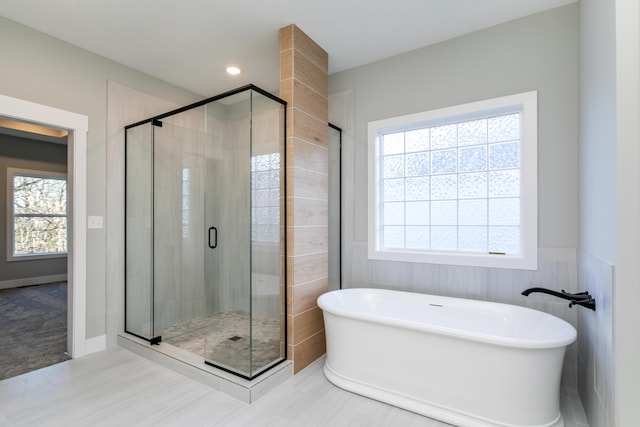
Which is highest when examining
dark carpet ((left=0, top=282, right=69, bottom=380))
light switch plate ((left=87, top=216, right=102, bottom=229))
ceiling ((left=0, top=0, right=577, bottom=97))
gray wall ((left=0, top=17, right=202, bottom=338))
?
ceiling ((left=0, top=0, right=577, bottom=97))

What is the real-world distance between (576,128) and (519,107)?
1.31 ft

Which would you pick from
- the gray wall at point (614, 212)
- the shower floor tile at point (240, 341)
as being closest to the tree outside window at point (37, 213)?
the shower floor tile at point (240, 341)

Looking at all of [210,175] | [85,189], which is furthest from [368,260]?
[85,189]

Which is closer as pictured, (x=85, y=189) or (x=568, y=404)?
(x=568, y=404)

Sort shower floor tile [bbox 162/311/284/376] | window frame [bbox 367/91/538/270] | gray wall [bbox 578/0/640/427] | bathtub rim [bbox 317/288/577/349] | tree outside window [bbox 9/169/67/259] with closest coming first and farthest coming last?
gray wall [bbox 578/0/640/427], bathtub rim [bbox 317/288/577/349], shower floor tile [bbox 162/311/284/376], window frame [bbox 367/91/538/270], tree outside window [bbox 9/169/67/259]

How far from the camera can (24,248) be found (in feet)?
18.2

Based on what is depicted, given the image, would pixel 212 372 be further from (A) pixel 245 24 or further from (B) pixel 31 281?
(B) pixel 31 281

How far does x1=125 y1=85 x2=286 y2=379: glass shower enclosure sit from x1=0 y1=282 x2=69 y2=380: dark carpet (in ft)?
2.13

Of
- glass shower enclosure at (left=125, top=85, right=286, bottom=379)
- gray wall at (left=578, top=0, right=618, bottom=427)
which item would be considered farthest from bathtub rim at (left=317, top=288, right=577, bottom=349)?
glass shower enclosure at (left=125, top=85, right=286, bottom=379)

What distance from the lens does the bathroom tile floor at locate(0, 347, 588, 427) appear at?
180 centimetres

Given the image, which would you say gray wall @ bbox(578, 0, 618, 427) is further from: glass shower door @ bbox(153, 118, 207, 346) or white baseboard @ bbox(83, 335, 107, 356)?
white baseboard @ bbox(83, 335, 107, 356)

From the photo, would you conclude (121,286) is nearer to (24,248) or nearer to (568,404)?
(568,404)

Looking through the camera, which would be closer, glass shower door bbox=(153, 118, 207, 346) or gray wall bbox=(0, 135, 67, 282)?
glass shower door bbox=(153, 118, 207, 346)

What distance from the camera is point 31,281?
555cm
